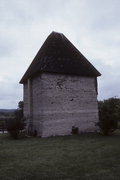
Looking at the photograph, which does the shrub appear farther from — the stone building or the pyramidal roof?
the pyramidal roof

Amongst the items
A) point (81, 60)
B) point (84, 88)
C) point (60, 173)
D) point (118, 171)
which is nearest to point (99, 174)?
point (118, 171)

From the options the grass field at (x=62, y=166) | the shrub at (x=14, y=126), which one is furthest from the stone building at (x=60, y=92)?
the grass field at (x=62, y=166)

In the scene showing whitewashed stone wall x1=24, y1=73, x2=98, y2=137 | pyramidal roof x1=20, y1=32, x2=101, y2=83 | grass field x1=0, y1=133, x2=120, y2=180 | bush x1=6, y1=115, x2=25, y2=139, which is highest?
pyramidal roof x1=20, y1=32, x2=101, y2=83

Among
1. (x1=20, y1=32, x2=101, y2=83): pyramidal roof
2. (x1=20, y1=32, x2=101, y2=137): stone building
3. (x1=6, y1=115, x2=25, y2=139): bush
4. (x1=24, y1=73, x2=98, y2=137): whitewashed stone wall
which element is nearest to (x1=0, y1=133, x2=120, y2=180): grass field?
(x1=6, y1=115, x2=25, y2=139): bush

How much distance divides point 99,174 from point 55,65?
12.0m

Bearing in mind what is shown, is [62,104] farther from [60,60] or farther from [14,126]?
[14,126]

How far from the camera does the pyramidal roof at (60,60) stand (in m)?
16.8

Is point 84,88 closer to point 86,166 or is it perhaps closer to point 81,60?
point 81,60

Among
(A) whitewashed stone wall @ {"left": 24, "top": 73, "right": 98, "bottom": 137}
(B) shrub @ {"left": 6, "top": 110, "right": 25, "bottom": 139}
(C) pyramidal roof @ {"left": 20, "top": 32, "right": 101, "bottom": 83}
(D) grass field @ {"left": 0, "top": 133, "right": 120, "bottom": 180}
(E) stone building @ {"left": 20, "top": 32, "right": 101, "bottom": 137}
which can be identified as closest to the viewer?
(D) grass field @ {"left": 0, "top": 133, "right": 120, "bottom": 180}

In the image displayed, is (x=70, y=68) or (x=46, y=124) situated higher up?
(x=70, y=68)

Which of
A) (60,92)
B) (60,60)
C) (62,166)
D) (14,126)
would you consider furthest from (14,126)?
(62,166)

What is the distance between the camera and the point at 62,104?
1641 centimetres

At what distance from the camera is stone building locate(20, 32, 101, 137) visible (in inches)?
627

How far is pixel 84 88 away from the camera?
58.1ft
